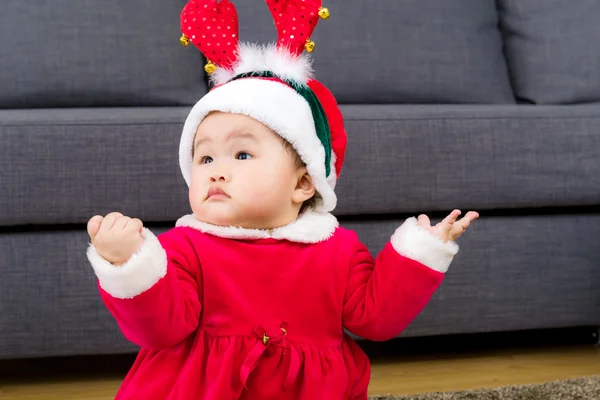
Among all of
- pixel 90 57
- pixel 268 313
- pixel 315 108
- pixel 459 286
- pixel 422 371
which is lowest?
pixel 422 371

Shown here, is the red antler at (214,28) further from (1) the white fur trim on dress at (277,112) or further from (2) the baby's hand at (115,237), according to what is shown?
(2) the baby's hand at (115,237)

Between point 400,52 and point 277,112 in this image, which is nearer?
point 277,112

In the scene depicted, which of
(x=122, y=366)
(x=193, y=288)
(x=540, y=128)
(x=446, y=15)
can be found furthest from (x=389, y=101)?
(x=193, y=288)

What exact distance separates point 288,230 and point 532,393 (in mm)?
566

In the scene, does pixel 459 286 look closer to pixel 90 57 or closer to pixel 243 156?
pixel 243 156

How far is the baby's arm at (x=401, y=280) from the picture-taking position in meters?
0.84

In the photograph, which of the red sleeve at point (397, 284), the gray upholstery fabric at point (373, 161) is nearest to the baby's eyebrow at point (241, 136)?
the red sleeve at point (397, 284)

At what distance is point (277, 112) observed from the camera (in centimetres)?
86

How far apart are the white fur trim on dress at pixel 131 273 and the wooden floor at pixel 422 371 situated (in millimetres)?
546

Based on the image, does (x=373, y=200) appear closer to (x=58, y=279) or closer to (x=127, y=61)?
(x=58, y=279)

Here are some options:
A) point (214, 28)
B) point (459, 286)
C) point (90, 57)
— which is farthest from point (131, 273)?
point (90, 57)

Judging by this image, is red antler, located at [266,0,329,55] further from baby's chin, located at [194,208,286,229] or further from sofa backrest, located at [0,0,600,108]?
sofa backrest, located at [0,0,600,108]

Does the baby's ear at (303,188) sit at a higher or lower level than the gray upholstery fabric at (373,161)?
higher

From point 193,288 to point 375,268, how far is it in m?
0.23
